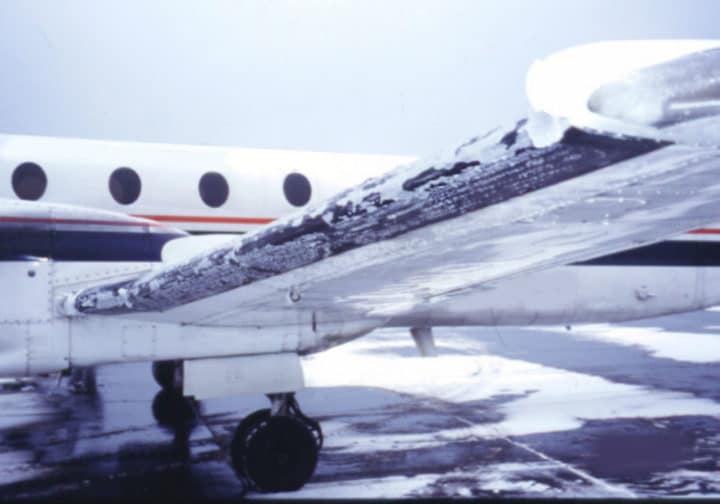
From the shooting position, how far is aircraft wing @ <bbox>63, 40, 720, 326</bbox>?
237cm

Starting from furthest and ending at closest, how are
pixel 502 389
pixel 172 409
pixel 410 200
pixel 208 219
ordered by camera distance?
pixel 502 389 < pixel 172 409 < pixel 208 219 < pixel 410 200

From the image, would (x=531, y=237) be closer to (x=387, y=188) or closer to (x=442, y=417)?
(x=387, y=188)

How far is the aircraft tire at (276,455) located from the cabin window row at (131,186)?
118 inches

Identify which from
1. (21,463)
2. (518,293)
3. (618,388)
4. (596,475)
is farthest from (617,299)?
(21,463)

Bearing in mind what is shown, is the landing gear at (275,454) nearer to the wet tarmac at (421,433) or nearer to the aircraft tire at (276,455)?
the aircraft tire at (276,455)

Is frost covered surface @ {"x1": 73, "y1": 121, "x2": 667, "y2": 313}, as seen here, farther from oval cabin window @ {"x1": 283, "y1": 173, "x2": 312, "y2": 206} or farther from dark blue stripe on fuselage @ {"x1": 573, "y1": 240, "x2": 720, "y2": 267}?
dark blue stripe on fuselage @ {"x1": 573, "y1": 240, "x2": 720, "y2": 267}

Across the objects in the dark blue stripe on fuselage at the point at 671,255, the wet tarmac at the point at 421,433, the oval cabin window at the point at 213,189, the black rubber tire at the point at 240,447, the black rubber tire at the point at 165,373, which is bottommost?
the wet tarmac at the point at 421,433

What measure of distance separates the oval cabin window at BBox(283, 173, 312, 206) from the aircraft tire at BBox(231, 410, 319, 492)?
3.09m

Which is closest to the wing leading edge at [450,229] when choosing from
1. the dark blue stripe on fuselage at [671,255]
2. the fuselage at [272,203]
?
the fuselage at [272,203]

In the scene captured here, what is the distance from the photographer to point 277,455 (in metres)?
5.82

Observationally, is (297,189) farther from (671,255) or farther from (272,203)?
(671,255)

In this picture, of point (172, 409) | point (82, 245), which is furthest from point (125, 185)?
point (172, 409)

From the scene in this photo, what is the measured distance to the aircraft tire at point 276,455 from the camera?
5.78 m

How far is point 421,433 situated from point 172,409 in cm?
359
